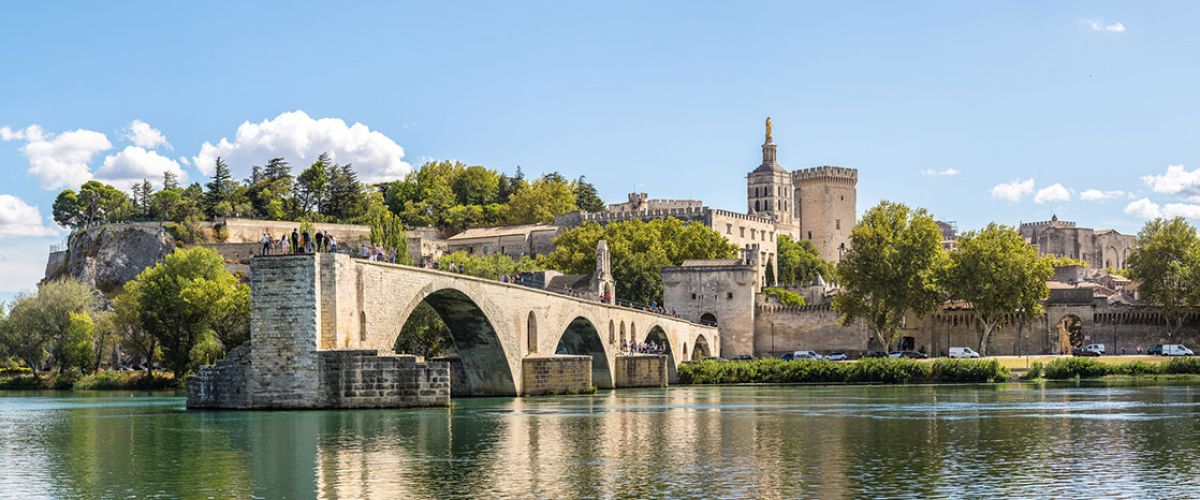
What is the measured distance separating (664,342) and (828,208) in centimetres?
7130

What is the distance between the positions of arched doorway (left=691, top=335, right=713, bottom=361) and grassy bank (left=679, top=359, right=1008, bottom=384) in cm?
900

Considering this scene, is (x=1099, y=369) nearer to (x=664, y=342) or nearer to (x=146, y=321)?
(x=664, y=342)

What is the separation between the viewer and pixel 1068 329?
3620 inches

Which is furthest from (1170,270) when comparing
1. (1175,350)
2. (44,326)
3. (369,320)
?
(44,326)

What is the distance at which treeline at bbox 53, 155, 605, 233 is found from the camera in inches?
4823

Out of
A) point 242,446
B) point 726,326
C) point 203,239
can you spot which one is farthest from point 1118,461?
point 203,239

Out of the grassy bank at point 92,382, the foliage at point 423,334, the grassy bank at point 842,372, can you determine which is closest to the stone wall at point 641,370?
the grassy bank at point 842,372

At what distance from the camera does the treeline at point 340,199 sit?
12250cm

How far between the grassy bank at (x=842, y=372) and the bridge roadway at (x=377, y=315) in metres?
13.5

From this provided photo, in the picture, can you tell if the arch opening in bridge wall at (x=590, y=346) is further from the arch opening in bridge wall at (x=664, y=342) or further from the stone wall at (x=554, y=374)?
the arch opening in bridge wall at (x=664, y=342)

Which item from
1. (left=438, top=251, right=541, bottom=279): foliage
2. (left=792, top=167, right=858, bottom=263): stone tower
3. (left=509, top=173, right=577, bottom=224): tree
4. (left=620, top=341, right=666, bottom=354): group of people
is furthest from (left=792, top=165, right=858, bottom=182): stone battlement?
(left=620, top=341, right=666, bottom=354): group of people

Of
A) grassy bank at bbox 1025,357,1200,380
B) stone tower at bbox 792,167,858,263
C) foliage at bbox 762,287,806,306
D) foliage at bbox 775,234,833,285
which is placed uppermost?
stone tower at bbox 792,167,858,263

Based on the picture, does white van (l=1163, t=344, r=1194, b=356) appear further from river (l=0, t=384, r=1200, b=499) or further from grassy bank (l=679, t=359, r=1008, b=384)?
river (l=0, t=384, r=1200, b=499)

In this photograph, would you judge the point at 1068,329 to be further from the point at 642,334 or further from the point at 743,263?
the point at 642,334
